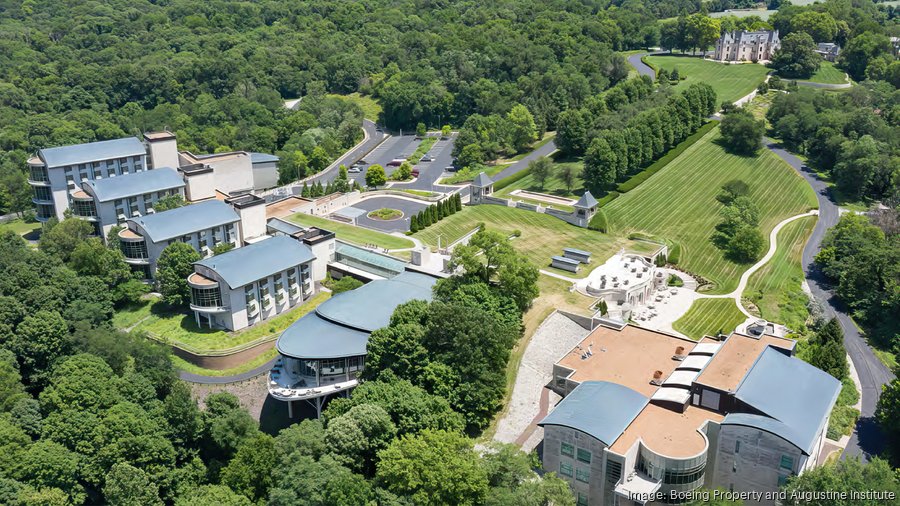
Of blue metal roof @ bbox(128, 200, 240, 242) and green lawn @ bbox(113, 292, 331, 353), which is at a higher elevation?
blue metal roof @ bbox(128, 200, 240, 242)

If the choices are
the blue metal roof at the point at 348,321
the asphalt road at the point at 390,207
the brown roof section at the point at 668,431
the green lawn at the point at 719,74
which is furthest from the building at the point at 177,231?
the green lawn at the point at 719,74

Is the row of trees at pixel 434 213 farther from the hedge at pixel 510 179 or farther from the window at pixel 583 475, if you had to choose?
the window at pixel 583 475

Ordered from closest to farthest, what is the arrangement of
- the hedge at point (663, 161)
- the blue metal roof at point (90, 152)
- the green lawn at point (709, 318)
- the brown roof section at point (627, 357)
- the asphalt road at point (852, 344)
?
the asphalt road at point (852, 344) → the brown roof section at point (627, 357) → the green lawn at point (709, 318) → the blue metal roof at point (90, 152) → the hedge at point (663, 161)

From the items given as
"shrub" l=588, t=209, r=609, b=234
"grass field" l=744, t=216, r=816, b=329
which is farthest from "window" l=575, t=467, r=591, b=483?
"shrub" l=588, t=209, r=609, b=234

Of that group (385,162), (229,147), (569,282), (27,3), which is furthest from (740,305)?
(27,3)

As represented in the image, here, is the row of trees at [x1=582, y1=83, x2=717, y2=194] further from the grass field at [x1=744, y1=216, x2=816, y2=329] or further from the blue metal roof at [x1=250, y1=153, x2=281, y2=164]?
the blue metal roof at [x1=250, y1=153, x2=281, y2=164]

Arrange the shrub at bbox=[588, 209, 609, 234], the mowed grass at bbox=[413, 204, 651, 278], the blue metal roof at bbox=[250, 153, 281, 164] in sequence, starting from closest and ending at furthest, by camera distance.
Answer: the mowed grass at bbox=[413, 204, 651, 278], the shrub at bbox=[588, 209, 609, 234], the blue metal roof at bbox=[250, 153, 281, 164]

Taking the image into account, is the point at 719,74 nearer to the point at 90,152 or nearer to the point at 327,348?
the point at 90,152
